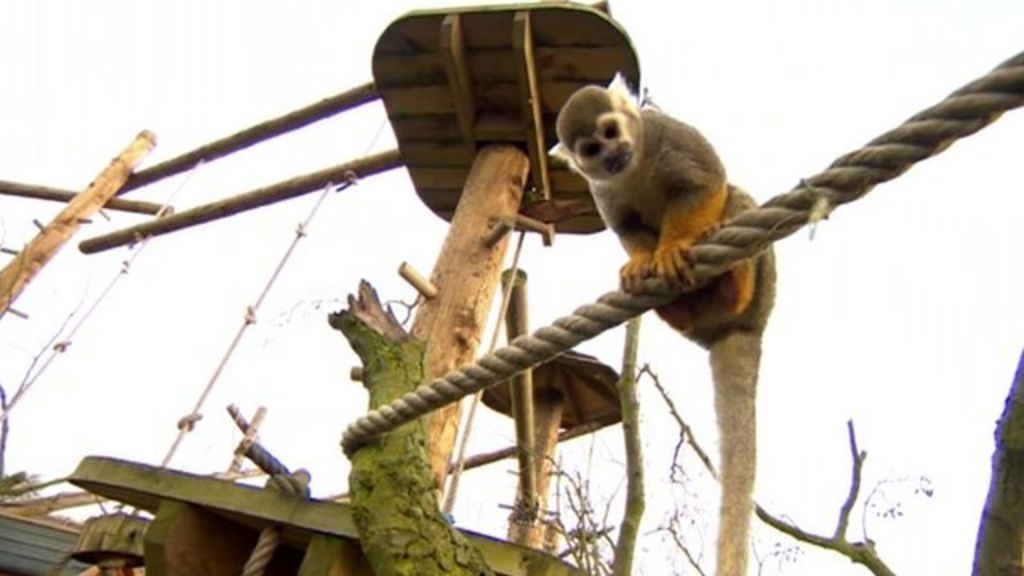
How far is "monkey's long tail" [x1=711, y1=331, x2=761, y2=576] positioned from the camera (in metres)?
1.91

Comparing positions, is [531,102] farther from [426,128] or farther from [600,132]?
[600,132]

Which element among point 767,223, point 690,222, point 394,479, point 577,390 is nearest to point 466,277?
point 690,222

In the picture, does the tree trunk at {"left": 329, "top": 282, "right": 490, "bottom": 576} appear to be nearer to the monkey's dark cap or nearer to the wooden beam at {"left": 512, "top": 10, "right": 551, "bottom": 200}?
the wooden beam at {"left": 512, "top": 10, "right": 551, "bottom": 200}

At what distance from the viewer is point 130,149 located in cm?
643

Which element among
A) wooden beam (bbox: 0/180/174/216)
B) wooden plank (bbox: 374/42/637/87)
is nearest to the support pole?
wooden plank (bbox: 374/42/637/87)

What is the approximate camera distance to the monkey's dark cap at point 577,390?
4703 mm

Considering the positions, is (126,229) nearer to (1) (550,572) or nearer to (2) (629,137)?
(2) (629,137)

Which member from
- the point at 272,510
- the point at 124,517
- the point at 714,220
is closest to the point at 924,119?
the point at 714,220

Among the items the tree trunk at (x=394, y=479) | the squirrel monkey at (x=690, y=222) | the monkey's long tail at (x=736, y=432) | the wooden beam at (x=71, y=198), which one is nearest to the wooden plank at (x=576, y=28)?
the squirrel monkey at (x=690, y=222)

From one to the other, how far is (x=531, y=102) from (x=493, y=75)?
188 millimetres

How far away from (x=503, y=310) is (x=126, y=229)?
8.98 ft

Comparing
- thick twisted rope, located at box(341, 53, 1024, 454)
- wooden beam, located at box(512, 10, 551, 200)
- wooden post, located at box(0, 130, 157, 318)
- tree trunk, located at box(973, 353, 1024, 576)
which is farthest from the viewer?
wooden post, located at box(0, 130, 157, 318)

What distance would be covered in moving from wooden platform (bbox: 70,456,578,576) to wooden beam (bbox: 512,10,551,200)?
6.17 feet

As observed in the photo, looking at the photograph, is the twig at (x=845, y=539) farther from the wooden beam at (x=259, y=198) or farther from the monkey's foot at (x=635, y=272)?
the wooden beam at (x=259, y=198)
